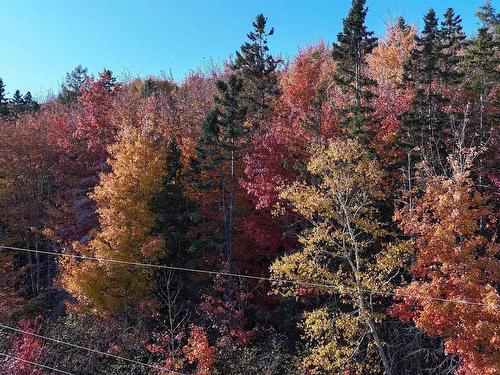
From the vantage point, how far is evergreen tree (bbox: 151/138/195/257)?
2600cm

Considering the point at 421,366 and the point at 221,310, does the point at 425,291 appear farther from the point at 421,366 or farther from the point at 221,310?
the point at 221,310

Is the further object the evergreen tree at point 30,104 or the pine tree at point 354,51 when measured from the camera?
the evergreen tree at point 30,104

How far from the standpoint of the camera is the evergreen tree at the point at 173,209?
26.0 meters

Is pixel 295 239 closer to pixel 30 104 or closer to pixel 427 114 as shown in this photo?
pixel 427 114

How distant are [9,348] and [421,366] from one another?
18.8 meters

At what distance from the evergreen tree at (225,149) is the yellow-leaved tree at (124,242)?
2.82 m

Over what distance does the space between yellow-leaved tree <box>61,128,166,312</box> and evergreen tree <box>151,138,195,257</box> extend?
50 centimetres

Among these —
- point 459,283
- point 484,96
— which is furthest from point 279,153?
point 484,96

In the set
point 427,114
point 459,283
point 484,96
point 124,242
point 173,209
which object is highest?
point 484,96

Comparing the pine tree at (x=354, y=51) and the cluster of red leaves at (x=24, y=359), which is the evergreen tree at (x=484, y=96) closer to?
the pine tree at (x=354, y=51)

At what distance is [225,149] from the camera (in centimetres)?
2533

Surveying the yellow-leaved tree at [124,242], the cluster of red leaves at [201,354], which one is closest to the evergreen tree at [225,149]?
the yellow-leaved tree at [124,242]

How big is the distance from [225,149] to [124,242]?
24.0 ft

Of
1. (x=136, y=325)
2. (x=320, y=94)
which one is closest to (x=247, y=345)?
(x=136, y=325)
